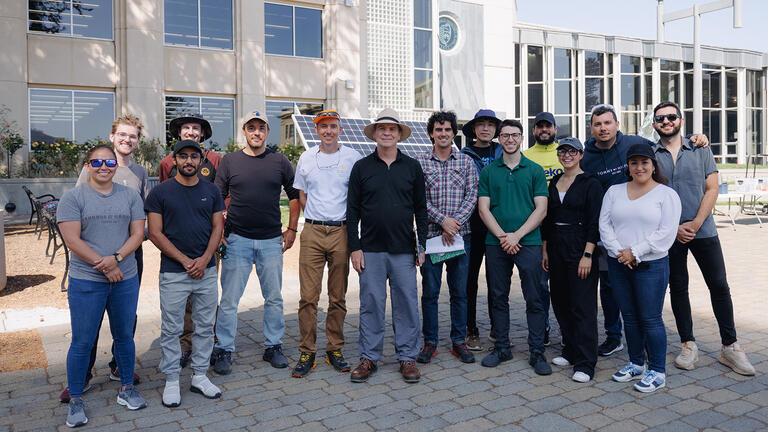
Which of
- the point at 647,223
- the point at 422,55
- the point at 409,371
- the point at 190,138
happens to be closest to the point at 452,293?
the point at 409,371

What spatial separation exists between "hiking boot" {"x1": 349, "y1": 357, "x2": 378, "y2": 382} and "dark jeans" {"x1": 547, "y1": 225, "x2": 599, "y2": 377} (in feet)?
5.67

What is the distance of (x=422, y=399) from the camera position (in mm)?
4695

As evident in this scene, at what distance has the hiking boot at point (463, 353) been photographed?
560cm

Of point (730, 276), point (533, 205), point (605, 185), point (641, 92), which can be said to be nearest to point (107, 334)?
point (533, 205)

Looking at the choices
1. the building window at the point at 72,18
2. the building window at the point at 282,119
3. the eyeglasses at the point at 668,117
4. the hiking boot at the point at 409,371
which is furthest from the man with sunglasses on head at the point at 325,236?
the building window at the point at 72,18

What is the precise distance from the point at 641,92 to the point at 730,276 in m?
29.2

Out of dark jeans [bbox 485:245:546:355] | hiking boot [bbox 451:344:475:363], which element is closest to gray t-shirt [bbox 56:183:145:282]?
hiking boot [bbox 451:344:475:363]

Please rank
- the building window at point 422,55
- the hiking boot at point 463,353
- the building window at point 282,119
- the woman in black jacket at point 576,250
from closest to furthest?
the woman in black jacket at point 576,250 → the hiking boot at point 463,353 → the building window at point 282,119 → the building window at point 422,55

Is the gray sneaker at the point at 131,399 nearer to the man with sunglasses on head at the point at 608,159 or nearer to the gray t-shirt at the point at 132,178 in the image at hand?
the gray t-shirt at the point at 132,178

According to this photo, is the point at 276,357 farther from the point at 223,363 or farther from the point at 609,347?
the point at 609,347

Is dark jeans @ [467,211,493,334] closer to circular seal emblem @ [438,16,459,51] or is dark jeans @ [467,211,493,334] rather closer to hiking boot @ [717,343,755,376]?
hiking boot @ [717,343,755,376]

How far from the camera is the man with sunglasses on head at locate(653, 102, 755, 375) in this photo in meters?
5.20

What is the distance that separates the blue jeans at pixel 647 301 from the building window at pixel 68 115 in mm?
19351

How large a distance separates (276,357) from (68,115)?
18.0 metres
